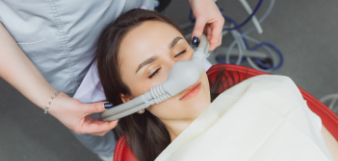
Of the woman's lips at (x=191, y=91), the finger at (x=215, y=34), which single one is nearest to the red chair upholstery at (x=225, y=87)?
the finger at (x=215, y=34)

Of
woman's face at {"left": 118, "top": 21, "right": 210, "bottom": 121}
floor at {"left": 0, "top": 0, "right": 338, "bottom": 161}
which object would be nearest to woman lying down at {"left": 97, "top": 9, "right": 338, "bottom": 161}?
woman's face at {"left": 118, "top": 21, "right": 210, "bottom": 121}

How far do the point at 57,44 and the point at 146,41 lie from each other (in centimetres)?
29

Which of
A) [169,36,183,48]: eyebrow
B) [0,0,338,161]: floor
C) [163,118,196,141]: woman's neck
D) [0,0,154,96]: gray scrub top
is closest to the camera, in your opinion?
[0,0,154,96]: gray scrub top

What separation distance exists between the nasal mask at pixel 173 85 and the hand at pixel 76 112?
53 mm

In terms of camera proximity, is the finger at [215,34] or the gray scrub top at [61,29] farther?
the finger at [215,34]

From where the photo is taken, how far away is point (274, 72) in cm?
181

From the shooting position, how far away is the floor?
4.77 ft

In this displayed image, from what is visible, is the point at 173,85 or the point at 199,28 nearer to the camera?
the point at 173,85

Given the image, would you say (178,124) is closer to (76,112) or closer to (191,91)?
(191,91)

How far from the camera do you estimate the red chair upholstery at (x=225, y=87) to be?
0.96 m

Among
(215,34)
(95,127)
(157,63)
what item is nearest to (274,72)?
(215,34)

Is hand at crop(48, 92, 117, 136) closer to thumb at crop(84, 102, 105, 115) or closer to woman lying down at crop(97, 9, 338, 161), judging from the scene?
thumb at crop(84, 102, 105, 115)

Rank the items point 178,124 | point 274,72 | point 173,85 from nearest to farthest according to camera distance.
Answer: point 173,85 < point 178,124 < point 274,72

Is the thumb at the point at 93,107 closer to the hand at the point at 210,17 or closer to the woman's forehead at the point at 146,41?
the woman's forehead at the point at 146,41
